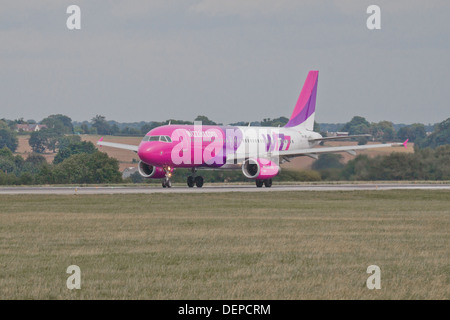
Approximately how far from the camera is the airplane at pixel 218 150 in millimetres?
55469

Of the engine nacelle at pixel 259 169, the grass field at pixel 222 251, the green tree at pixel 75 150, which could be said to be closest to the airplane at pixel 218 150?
the engine nacelle at pixel 259 169

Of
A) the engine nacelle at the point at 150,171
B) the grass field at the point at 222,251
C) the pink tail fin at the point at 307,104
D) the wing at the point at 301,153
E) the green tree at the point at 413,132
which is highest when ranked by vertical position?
the pink tail fin at the point at 307,104

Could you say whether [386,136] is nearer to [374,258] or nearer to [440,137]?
[440,137]

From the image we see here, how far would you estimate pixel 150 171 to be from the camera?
2330 inches

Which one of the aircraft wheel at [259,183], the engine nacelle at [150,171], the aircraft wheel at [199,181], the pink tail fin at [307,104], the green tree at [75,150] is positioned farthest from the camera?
the green tree at [75,150]

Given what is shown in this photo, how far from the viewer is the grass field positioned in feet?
55.0

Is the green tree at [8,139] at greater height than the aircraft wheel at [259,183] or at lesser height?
greater

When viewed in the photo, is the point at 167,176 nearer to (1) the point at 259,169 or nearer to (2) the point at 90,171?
(1) the point at 259,169

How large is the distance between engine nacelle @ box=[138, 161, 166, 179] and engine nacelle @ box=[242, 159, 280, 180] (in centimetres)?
590

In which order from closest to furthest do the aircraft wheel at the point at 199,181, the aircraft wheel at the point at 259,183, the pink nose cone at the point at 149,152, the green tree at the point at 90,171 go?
1. the pink nose cone at the point at 149,152
2. the aircraft wheel at the point at 199,181
3. the aircraft wheel at the point at 259,183
4. the green tree at the point at 90,171

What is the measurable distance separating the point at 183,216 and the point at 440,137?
7753cm

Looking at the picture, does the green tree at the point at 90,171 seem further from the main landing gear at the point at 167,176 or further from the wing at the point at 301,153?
the wing at the point at 301,153

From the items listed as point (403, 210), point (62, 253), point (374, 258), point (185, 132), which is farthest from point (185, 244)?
point (185, 132)

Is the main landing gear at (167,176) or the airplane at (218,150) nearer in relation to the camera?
the airplane at (218,150)
